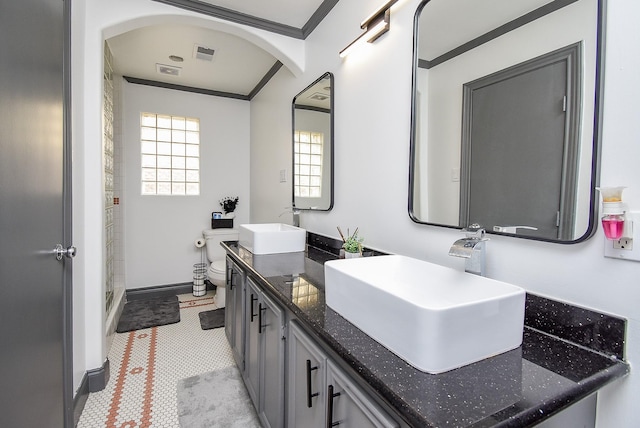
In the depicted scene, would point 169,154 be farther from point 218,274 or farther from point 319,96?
point 319,96

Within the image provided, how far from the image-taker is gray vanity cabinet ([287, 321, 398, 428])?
0.73m

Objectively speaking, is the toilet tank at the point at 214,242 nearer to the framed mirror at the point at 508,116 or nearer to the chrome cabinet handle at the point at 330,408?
the framed mirror at the point at 508,116

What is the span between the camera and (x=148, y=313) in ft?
10.4

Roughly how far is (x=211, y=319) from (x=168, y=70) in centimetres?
259

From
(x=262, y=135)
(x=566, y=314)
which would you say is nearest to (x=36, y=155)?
(x=566, y=314)

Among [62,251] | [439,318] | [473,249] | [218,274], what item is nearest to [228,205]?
[218,274]

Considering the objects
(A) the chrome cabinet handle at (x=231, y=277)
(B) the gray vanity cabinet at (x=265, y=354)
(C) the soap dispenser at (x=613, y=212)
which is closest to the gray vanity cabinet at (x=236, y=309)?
(A) the chrome cabinet handle at (x=231, y=277)

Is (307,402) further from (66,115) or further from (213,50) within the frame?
(213,50)

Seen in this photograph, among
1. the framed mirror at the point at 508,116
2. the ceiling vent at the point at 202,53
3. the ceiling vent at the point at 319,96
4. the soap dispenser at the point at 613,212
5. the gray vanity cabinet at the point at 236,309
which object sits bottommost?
the gray vanity cabinet at the point at 236,309

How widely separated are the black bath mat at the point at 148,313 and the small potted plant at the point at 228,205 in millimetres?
1163

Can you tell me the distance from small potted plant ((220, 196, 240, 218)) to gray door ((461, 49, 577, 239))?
10.5ft

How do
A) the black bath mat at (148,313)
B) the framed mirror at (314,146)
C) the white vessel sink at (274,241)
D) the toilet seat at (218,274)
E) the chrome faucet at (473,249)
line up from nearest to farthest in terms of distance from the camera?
the chrome faucet at (473,249) < the white vessel sink at (274,241) < the framed mirror at (314,146) < the black bath mat at (148,313) < the toilet seat at (218,274)

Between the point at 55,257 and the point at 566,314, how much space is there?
1853 mm

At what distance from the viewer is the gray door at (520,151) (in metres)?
0.85
